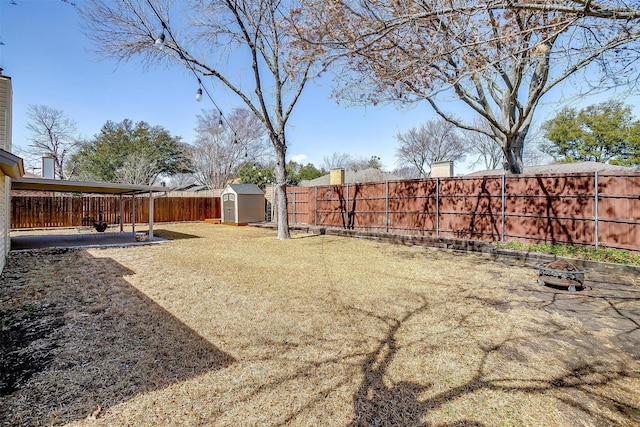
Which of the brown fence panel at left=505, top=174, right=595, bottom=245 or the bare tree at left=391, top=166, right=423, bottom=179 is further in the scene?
the bare tree at left=391, top=166, right=423, bottom=179

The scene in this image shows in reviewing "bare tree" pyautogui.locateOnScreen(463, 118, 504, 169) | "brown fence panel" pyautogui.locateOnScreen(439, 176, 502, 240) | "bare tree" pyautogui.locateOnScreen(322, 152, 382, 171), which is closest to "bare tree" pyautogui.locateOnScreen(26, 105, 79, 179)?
"bare tree" pyautogui.locateOnScreen(322, 152, 382, 171)

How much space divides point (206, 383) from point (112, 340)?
138 centimetres

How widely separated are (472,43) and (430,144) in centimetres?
2508

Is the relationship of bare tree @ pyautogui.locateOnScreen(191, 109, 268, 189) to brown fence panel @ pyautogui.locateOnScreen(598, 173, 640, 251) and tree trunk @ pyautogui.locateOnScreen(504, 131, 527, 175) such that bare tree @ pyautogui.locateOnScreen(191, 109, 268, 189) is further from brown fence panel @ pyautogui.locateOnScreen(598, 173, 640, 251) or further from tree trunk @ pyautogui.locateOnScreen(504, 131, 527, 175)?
brown fence panel @ pyautogui.locateOnScreen(598, 173, 640, 251)

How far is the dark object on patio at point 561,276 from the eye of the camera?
4609mm

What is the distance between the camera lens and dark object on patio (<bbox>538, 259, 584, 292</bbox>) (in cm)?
461

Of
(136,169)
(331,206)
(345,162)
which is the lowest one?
(331,206)

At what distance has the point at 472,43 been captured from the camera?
321 cm

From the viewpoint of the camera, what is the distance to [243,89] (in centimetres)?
1060

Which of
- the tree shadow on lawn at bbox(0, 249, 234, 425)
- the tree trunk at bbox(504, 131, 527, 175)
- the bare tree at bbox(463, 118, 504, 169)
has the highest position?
the bare tree at bbox(463, 118, 504, 169)

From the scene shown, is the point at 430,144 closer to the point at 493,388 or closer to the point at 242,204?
the point at 242,204

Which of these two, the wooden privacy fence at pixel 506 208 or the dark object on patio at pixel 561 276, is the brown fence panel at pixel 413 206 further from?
the dark object on patio at pixel 561 276

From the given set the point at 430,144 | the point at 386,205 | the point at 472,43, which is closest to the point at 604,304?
the point at 472,43

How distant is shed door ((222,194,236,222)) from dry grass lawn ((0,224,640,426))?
36.8 ft
